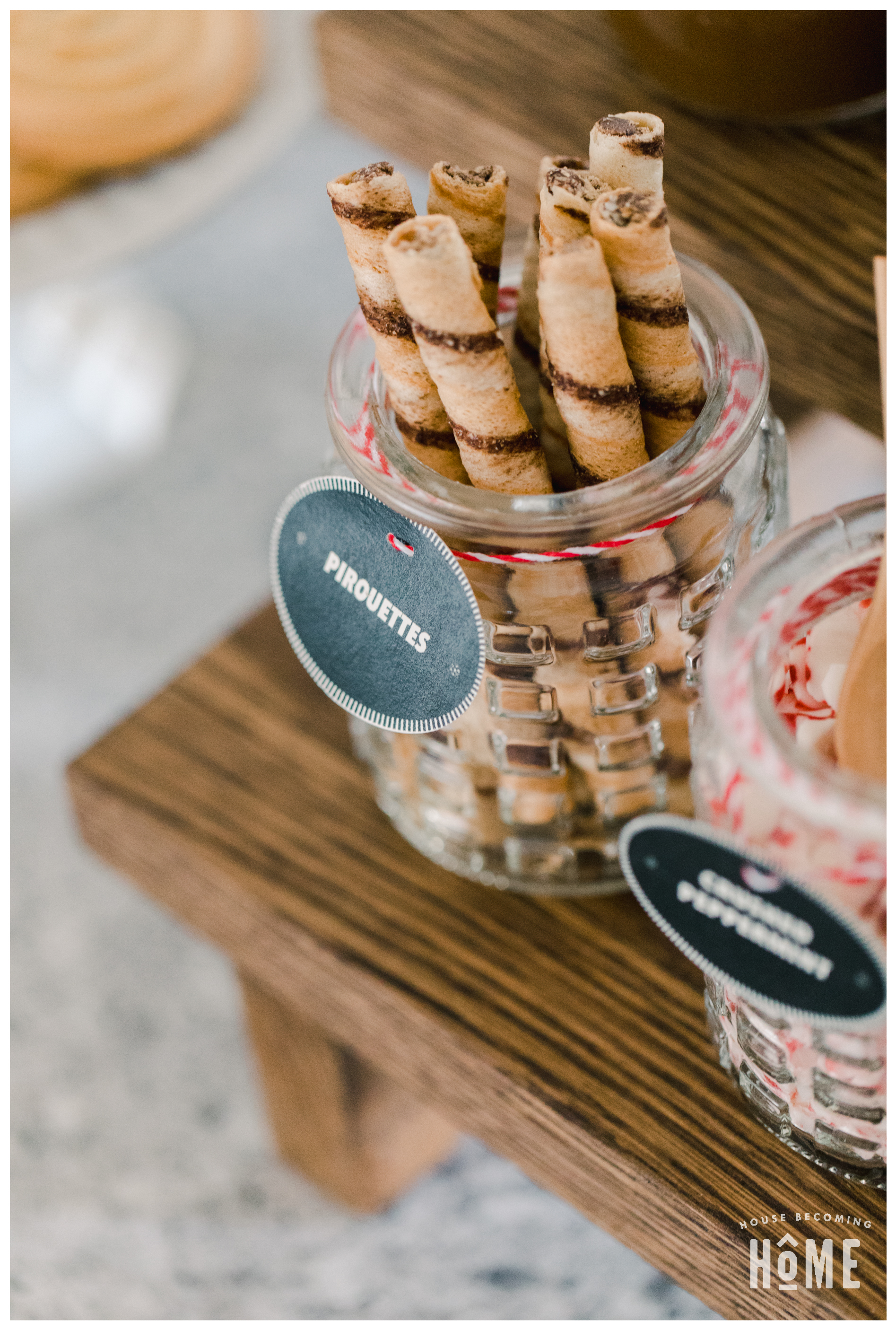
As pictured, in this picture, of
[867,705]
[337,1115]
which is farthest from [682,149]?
[337,1115]

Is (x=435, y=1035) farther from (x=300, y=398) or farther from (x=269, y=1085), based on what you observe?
(x=300, y=398)

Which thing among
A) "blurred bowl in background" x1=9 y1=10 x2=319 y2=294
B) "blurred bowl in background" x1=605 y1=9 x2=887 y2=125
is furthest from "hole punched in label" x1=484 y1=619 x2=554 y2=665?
"blurred bowl in background" x1=9 y1=10 x2=319 y2=294

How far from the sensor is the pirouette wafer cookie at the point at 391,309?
35cm

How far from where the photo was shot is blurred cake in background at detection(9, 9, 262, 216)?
0.89 m

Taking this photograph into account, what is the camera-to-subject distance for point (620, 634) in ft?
1.30

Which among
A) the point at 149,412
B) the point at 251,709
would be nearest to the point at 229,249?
the point at 149,412

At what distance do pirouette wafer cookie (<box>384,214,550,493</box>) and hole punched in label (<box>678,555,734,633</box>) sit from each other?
56 mm

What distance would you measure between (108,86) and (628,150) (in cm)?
68

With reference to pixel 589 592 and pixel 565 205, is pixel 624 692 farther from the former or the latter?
pixel 565 205

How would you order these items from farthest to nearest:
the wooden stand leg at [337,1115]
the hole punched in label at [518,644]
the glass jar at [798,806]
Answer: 1. the wooden stand leg at [337,1115]
2. the hole punched in label at [518,644]
3. the glass jar at [798,806]

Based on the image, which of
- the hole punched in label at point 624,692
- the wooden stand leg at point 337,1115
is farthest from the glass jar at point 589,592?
the wooden stand leg at point 337,1115

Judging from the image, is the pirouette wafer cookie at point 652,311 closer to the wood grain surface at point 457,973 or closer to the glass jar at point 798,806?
the glass jar at point 798,806

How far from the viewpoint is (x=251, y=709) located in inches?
22.8

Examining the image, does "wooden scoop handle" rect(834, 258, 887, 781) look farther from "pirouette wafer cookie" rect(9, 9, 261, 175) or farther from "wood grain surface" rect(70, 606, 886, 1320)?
"pirouette wafer cookie" rect(9, 9, 261, 175)
